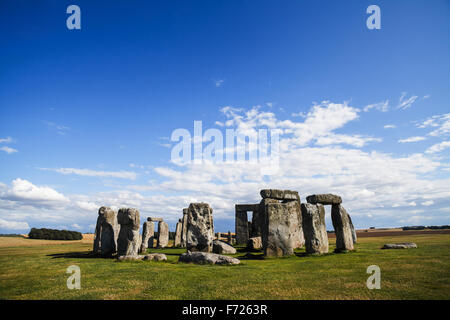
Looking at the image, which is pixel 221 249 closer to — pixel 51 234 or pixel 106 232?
pixel 106 232

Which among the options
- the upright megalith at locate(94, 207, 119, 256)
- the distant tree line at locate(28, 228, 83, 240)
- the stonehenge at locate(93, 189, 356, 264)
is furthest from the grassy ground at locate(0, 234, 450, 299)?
the distant tree line at locate(28, 228, 83, 240)

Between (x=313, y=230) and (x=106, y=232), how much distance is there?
10.8 metres

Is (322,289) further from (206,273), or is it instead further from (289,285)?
(206,273)

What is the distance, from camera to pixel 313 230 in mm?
12531

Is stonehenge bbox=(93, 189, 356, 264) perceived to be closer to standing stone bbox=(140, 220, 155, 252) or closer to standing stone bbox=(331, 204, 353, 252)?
standing stone bbox=(331, 204, 353, 252)

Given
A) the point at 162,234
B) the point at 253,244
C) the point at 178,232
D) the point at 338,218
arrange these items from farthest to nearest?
the point at 178,232 < the point at 162,234 < the point at 253,244 < the point at 338,218

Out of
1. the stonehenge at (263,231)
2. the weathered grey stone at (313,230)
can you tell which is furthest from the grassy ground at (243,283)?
the weathered grey stone at (313,230)

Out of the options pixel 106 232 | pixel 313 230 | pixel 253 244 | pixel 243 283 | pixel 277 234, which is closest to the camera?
pixel 243 283

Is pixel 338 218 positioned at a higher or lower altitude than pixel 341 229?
higher

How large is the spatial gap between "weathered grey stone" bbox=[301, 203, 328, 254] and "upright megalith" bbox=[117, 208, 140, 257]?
8123 millimetres

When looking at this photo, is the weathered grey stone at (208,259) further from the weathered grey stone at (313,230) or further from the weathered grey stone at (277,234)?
the weathered grey stone at (313,230)

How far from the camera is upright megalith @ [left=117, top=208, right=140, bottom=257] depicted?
1241cm

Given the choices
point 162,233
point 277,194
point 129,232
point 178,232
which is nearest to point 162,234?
point 162,233
